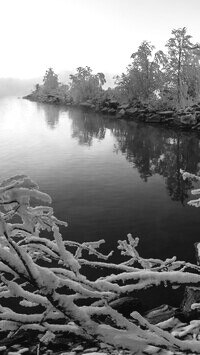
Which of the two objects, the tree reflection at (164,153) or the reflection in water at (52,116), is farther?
the reflection in water at (52,116)

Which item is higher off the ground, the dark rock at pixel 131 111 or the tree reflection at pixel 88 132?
the dark rock at pixel 131 111

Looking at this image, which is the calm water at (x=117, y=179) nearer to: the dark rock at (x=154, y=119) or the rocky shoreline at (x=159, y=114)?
the rocky shoreline at (x=159, y=114)

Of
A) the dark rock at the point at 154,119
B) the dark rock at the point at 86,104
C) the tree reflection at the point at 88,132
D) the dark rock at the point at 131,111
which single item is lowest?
→ the tree reflection at the point at 88,132

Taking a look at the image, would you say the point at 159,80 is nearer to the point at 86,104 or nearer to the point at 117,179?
the point at 86,104

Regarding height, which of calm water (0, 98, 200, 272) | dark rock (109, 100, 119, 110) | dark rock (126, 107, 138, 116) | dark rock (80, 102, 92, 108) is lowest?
calm water (0, 98, 200, 272)

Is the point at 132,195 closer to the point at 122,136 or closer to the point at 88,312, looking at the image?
the point at 88,312

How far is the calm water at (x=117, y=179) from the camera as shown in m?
14.3

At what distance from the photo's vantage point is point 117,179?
2262cm

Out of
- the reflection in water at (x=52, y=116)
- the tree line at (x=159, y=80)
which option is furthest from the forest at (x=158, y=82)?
the reflection in water at (x=52, y=116)

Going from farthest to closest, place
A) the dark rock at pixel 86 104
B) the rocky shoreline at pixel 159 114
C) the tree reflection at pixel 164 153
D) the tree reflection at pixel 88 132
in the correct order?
the dark rock at pixel 86 104
the rocky shoreline at pixel 159 114
the tree reflection at pixel 88 132
the tree reflection at pixel 164 153

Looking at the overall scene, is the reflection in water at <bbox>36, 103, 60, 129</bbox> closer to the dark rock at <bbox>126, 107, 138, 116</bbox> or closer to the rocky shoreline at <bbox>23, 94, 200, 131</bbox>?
the rocky shoreline at <bbox>23, 94, 200, 131</bbox>

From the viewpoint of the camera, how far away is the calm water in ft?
47.0

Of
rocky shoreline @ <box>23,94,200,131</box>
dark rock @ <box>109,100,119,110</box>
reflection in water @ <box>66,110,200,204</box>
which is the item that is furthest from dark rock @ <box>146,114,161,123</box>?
dark rock @ <box>109,100,119,110</box>

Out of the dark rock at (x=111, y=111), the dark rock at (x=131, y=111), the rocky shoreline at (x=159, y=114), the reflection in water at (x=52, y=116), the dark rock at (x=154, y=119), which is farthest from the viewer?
the dark rock at (x=111, y=111)
